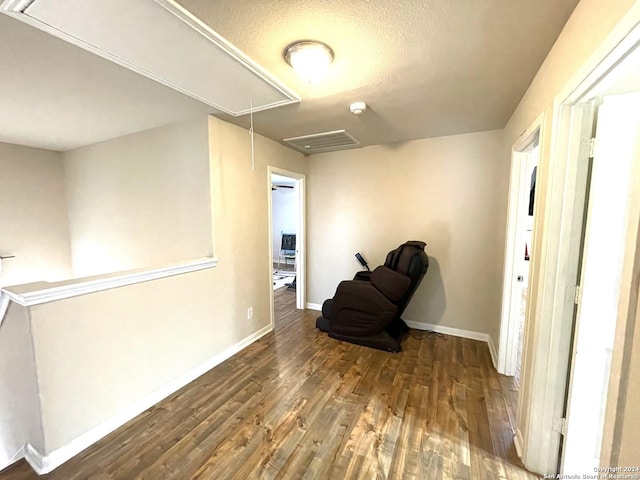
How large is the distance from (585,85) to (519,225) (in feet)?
4.46

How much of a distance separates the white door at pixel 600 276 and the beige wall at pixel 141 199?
2.67 m

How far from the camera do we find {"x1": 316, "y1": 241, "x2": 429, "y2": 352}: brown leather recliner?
8.70 ft

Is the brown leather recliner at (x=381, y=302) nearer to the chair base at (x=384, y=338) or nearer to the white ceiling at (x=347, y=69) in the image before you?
the chair base at (x=384, y=338)

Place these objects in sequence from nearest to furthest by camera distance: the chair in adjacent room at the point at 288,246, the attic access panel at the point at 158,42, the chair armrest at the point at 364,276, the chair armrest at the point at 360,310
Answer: the attic access panel at the point at 158,42, the chair armrest at the point at 360,310, the chair armrest at the point at 364,276, the chair in adjacent room at the point at 288,246

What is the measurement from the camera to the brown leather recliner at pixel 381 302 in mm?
2652

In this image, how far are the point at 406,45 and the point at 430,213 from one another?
2.08 m

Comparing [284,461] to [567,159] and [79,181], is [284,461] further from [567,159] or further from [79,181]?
[79,181]

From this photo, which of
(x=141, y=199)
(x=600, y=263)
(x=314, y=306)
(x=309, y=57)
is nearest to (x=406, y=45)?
(x=309, y=57)

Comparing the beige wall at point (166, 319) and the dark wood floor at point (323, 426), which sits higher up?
the beige wall at point (166, 319)

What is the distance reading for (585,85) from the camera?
105 cm

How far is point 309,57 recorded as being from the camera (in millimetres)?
1465

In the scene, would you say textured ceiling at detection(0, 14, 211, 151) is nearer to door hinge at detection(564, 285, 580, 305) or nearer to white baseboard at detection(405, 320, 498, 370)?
door hinge at detection(564, 285, 580, 305)

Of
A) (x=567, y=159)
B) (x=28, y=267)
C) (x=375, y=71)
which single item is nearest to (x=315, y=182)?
(x=375, y=71)

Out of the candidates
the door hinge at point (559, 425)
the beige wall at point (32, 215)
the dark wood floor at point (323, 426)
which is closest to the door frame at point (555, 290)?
the door hinge at point (559, 425)
